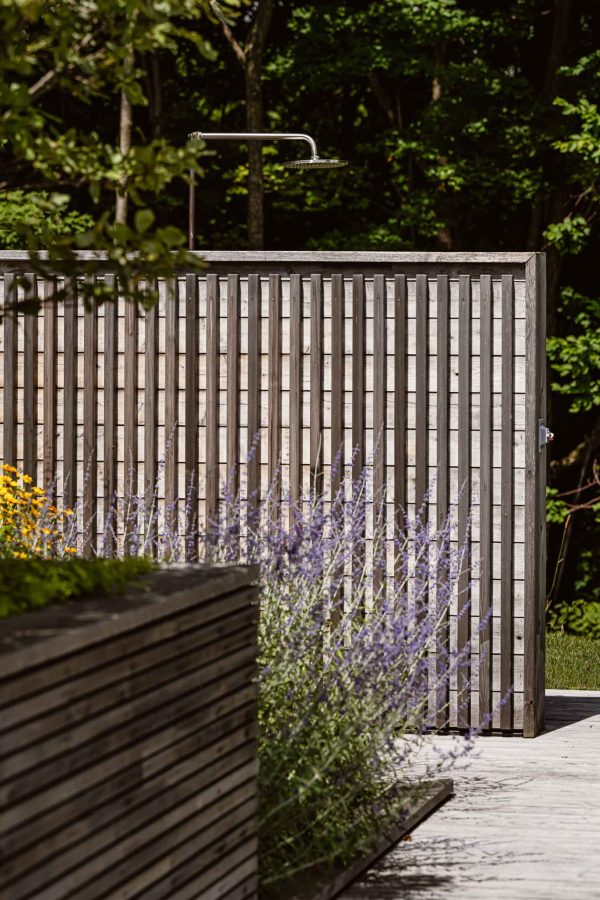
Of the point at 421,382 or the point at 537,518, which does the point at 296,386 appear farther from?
the point at 537,518

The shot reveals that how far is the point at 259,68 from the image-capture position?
51.3 feet

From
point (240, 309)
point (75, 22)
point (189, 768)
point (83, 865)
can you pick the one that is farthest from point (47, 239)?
point (240, 309)

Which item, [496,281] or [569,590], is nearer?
[496,281]

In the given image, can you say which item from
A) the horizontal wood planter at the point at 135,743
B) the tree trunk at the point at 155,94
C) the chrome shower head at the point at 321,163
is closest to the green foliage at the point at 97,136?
the horizontal wood planter at the point at 135,743

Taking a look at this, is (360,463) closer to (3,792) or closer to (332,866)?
(332,866)

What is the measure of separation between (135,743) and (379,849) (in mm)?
1762

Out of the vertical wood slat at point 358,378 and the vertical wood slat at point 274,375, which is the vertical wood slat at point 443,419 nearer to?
the vertical wood slat at point 358,378

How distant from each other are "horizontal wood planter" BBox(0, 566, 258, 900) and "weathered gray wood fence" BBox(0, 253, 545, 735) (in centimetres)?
262

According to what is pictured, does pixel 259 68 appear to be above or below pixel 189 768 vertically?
above

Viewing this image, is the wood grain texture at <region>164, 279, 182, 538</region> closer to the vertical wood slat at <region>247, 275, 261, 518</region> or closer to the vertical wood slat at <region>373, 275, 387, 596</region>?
the vertical wood slat at <region>247, 275, 261, 518</region>

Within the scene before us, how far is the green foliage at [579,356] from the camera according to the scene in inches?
561

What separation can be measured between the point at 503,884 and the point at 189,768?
1399mm

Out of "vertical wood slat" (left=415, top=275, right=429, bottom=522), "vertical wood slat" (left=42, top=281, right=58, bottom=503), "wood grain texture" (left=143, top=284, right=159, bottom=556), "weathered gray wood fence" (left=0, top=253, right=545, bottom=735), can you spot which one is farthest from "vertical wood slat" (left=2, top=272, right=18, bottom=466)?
"vertical wood slat" (left=415, top=275, right=429, bottom=522)

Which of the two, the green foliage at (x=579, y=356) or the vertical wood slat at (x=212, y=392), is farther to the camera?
the green foliage at (x=579, y=356)
